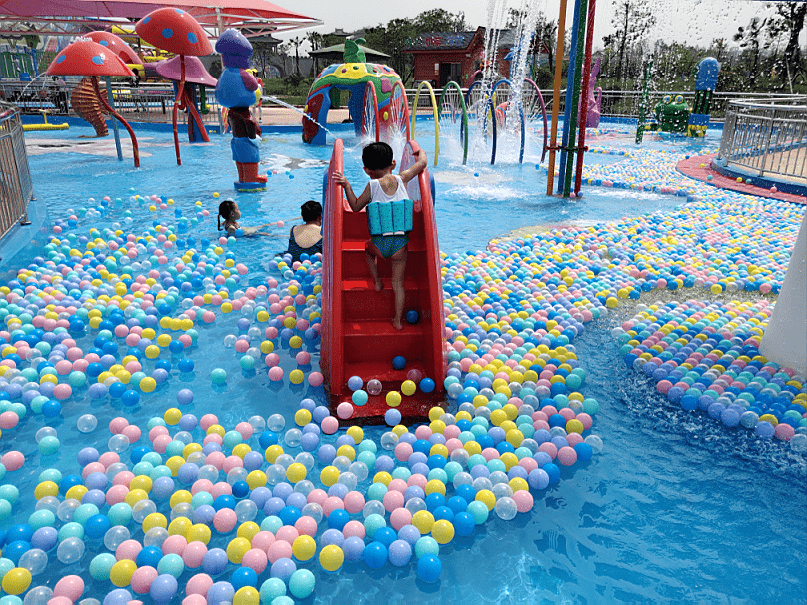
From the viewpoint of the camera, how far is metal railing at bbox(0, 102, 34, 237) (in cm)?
515

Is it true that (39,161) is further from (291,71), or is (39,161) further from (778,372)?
(291,71)

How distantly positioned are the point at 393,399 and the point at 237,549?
3.88 ft

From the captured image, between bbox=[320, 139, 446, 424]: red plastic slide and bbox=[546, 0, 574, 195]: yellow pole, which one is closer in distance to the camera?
bbox=[320, 139, 446, 424]: red plastic slide

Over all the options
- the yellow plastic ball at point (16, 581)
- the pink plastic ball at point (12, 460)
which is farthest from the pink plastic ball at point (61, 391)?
the yellow plastic ball at point (16, 581)

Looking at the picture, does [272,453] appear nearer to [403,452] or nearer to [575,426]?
[403,452]

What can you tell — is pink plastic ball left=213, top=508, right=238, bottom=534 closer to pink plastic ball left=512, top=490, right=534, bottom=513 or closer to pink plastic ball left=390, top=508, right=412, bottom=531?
pink plastic ball left=390, top=508, right=412, bottom=531

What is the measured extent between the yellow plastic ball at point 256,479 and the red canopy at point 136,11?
1516 cm

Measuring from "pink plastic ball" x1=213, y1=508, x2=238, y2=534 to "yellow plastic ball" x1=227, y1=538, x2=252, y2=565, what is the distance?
0.15 metres

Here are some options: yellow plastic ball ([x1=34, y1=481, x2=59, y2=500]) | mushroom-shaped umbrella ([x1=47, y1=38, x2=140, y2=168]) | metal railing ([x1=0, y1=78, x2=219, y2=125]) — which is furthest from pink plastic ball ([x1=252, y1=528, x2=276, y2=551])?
metal railing ([x1=0, y1=78, x2=219, y2=125])

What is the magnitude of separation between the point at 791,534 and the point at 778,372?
4.13ft

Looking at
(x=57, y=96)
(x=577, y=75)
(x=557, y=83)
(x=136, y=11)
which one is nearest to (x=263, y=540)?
(x=577, y=75)

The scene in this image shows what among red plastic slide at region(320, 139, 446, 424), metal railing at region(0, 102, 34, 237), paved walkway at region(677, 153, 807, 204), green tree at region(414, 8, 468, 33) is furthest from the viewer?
green tree at region(414, 8, 468, 33)

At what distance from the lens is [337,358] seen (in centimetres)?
305

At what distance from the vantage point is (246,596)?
6.09 ft
